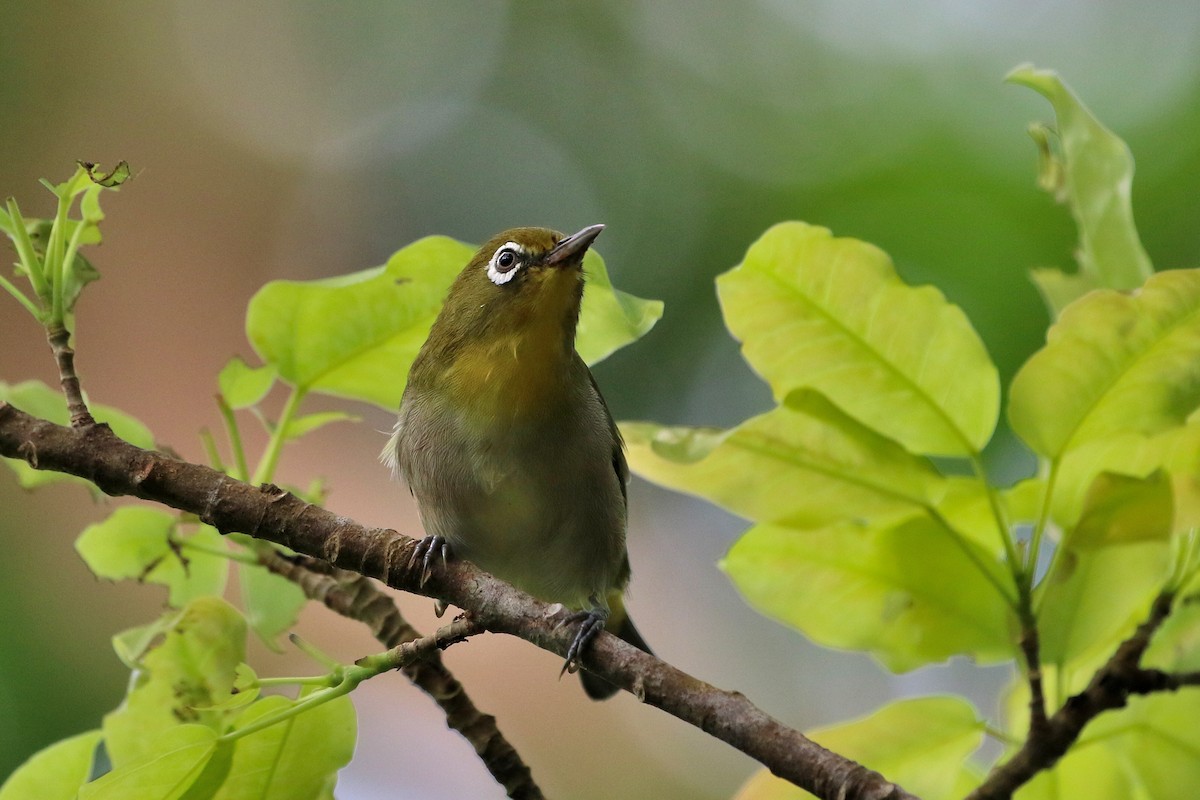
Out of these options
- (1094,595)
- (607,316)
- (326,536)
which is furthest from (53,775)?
(1094,595)

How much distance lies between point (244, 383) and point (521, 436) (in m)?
0.76

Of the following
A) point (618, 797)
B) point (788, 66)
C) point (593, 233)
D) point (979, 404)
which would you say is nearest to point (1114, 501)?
point (979, 404)

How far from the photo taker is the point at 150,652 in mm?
1937

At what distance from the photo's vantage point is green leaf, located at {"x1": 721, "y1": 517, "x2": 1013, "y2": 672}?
197 cm

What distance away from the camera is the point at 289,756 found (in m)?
1.74

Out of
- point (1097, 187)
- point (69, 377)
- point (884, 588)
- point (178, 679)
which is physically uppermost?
point (69, 377)

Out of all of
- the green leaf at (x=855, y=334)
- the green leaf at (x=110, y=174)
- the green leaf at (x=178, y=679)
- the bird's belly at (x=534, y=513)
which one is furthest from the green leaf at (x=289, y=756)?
the bird's belly at (x=534, y=513)

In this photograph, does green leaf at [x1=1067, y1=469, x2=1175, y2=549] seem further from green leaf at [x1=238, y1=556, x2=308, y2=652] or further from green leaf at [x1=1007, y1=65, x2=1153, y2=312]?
green leaf at [x1=238, y1=556, x2=308, y2=652]

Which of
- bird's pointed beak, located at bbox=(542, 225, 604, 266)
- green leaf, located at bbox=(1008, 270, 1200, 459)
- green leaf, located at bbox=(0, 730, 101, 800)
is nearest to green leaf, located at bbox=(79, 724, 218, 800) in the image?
green leaf, located at bbox=(0, 730, 101, 800)

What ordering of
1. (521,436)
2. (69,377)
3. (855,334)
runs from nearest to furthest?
(69,377) < (855,334) < (521,436)

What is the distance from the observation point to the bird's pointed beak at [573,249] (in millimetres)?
2785

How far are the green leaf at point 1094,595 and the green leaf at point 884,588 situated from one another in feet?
0.26

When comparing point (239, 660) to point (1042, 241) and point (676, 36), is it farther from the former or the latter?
point (676, 36)

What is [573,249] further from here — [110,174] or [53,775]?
[53,775]
